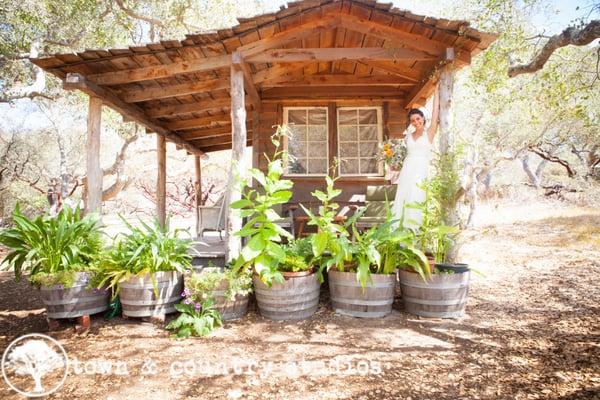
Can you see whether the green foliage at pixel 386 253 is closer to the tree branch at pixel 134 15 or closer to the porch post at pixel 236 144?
the porch post at pixel 236 144

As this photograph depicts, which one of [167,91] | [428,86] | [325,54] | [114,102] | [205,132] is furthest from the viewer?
[205,132]

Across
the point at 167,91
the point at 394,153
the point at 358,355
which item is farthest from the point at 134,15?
the point at 358,355

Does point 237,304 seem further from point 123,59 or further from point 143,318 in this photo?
point 123,59

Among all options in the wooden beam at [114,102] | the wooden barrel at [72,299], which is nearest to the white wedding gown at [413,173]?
the wooden barrel at [72,299]

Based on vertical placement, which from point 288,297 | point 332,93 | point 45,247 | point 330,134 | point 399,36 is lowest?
point 288,297

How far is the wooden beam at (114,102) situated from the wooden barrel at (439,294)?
4.55 meters

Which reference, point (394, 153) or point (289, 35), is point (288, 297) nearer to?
point (289, 35)

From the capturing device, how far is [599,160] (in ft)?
38.8

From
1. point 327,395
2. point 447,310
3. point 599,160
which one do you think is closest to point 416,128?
point 447,310

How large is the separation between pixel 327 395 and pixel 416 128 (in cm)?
330

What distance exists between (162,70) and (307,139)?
9.85ft

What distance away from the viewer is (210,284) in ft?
10.4

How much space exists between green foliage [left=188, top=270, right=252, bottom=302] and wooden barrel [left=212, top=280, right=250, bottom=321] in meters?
0.04

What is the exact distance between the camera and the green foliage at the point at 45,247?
3154 millimetres
